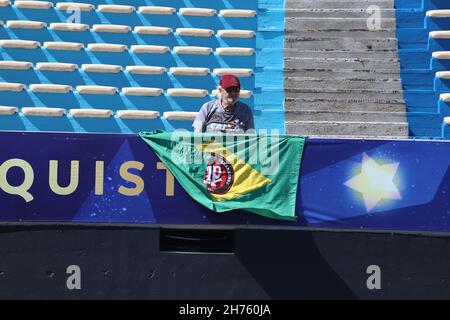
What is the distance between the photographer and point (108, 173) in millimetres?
7145

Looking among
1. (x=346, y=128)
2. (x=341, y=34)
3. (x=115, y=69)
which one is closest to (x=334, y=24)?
(x=341, y=34)

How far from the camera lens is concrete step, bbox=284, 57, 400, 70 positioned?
11.0m

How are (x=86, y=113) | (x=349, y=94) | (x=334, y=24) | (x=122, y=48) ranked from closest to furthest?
(x=86, y=113), (x=349, y=94), (x=122, y=48), (x=334, y=24)

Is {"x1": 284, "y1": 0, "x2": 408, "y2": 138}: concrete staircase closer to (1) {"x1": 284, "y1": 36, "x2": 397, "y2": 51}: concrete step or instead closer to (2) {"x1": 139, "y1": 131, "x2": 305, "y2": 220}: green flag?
(1) {"x1": 284, "y1": 36, "x2": 397, "y2": 51}: concrete step

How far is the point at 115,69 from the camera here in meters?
10.8

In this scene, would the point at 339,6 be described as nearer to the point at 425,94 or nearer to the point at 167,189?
the point at 425,94

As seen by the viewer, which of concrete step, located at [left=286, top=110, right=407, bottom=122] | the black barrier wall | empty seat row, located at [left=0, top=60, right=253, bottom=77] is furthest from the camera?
empty seat row, located at [left=0, top=60, right=253, bottom=77]

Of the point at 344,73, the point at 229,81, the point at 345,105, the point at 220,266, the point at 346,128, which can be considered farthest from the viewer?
the point at 344,73

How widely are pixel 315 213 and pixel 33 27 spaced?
5.77 m

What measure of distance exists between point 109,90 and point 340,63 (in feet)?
9.25

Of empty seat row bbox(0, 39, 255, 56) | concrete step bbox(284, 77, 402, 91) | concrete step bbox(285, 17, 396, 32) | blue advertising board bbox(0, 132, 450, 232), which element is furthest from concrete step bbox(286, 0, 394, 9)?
blue advertising board bbox(0, 132, 450, 232)

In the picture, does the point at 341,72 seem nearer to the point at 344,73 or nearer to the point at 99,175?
the point at 344,73
